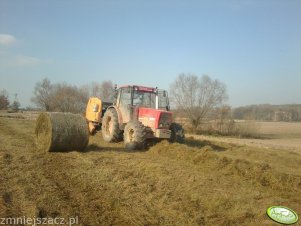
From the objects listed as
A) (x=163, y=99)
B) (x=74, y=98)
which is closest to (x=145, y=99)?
(x=163, y=99)

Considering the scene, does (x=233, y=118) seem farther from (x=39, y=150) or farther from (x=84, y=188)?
(x=84, y=188)

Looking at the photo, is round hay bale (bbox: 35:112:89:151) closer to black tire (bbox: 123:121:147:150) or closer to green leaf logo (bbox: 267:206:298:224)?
black tire (bbox: 123:121:147:150)

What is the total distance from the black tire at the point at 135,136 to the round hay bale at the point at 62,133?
1.70m

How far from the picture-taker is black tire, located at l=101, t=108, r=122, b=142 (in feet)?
40.9

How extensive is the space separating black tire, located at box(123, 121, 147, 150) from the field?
1349 mm

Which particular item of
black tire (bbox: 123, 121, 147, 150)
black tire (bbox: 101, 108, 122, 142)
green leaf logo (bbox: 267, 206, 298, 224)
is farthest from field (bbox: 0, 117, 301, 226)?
black tire (bbox: 101, 108, 122, 142)

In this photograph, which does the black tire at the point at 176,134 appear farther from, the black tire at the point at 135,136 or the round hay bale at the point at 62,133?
the round hay bale at the point at 62,133

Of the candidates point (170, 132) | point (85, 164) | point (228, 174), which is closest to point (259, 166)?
point (228, 174)

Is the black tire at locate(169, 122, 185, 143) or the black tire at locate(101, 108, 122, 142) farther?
the black tire at locate(101, 108, 122, 142)

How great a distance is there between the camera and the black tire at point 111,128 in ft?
40.9

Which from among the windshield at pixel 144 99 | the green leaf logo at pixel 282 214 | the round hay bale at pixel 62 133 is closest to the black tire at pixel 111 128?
→ the windshield at pixel 144 99

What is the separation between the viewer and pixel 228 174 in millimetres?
7910

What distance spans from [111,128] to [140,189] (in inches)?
273

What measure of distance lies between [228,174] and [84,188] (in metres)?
3.64
